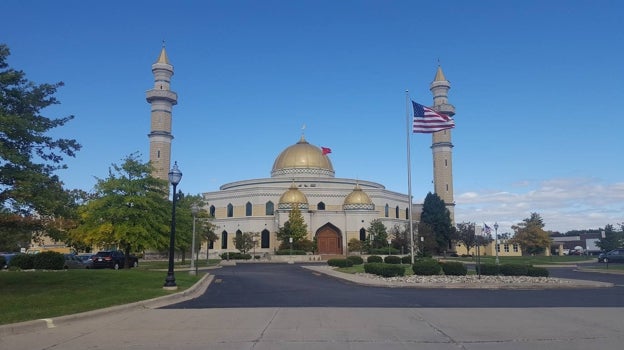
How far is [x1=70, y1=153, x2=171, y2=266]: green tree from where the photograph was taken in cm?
3325

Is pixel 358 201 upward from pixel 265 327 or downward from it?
upward

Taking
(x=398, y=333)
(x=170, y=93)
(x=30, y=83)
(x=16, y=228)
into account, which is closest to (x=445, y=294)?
(x=398, y=333)

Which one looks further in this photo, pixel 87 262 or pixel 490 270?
pixel 87 262

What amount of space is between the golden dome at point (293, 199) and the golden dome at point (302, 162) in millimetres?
10897

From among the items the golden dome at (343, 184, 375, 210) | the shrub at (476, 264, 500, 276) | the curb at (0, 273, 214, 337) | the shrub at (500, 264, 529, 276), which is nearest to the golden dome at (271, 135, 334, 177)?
the golden dome at (343, 184, 375, 210)

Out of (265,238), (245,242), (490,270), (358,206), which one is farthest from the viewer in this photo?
(265,238)

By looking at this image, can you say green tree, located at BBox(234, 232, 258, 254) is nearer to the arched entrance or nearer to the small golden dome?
the small golden dome

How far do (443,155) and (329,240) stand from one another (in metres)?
24.6

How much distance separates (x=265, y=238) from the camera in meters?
75.4

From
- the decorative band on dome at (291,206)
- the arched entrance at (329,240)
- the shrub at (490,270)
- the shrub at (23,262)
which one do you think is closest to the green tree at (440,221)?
the arched entrance at (329,240)

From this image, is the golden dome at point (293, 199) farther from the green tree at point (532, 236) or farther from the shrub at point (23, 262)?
the shrub at point (23, 262)

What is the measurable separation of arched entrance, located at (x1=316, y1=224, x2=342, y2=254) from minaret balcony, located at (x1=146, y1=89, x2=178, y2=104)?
28.0m

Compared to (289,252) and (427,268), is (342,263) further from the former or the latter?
(289,252)

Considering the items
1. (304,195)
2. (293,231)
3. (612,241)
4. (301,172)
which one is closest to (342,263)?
(293,231)
